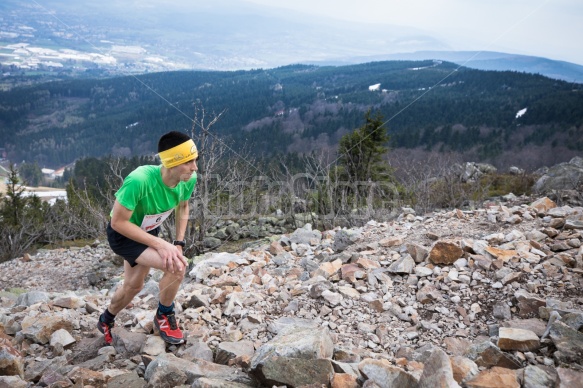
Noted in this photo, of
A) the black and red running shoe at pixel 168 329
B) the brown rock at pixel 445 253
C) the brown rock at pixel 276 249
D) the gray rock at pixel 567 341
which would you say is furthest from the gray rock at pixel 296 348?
the brown rock at pixel 276 249

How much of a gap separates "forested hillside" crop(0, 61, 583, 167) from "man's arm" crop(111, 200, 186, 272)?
3585 centimetres

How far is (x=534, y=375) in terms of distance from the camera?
2.74 metres

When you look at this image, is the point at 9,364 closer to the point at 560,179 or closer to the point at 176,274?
the point at 176,274

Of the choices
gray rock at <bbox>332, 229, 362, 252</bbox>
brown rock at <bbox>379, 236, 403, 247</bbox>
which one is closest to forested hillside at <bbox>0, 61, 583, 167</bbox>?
gray rock at <bbox>332, 229, 362, 252</bbox>

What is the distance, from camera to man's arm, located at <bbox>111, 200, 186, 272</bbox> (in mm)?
3068

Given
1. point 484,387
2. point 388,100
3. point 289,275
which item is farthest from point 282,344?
point 388,100

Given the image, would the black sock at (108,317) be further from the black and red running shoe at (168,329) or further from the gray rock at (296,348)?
the gray rock at (296,348)

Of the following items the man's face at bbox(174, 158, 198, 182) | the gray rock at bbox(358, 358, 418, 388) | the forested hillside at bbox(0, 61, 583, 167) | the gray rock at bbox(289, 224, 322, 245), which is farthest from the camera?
the forested hillside at bbox(0, 61, 583, 167)

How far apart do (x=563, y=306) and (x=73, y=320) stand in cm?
471

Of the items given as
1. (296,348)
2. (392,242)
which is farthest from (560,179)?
(296,348)

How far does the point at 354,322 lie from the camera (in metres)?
4.01

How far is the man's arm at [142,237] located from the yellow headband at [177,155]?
46 cm

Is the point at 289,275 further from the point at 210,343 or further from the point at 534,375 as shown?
the point at 534,375

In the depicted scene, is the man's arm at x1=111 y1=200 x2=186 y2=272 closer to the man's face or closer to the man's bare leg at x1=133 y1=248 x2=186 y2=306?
the man's bare leg at x1=133 y1=248 x2=186 y2=306
